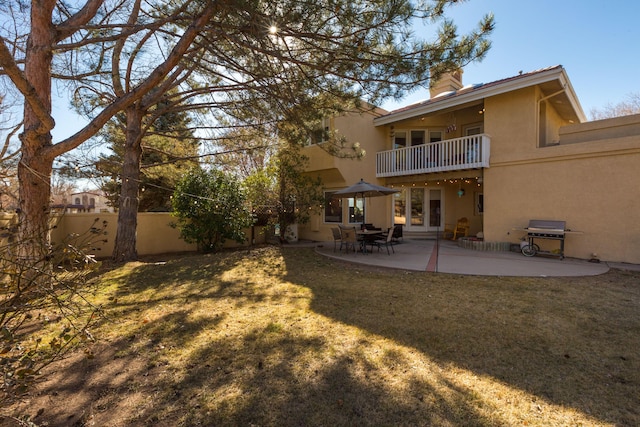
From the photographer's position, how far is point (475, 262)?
857cm

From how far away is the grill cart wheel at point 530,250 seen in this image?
9578mm

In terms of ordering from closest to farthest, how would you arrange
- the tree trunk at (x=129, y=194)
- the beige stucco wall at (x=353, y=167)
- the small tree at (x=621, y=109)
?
the tree trunk at (x=129, y=194), the beige stucco wall at (x=353, y=167), the small tree at (x=621, y=109)

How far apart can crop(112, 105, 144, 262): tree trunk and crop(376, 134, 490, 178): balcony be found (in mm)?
9597

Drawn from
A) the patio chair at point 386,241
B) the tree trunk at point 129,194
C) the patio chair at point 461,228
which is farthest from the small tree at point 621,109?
the tree trunk at point 129,194

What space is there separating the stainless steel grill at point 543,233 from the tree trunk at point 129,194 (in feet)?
39.5

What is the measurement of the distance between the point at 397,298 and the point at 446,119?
11385 mm

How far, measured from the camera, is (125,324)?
4195 millimetres

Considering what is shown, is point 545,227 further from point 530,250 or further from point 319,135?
point 319,135

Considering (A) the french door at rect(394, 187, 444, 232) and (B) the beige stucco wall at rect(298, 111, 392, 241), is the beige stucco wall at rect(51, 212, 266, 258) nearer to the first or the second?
(B) the beige stucco wall at rect(298, 111, 392, 241)

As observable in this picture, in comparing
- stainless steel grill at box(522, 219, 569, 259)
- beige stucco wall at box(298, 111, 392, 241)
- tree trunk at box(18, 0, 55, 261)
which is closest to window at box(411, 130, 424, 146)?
beige stucco wall at box(298, 111, 392, 241)

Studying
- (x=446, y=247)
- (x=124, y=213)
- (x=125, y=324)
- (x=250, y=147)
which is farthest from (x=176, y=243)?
(x=446, y=247)

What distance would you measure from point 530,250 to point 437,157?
4670 mm

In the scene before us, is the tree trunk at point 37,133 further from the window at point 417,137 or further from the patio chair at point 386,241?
the window at point 417,137

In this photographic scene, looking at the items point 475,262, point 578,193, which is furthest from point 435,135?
point 475,262
